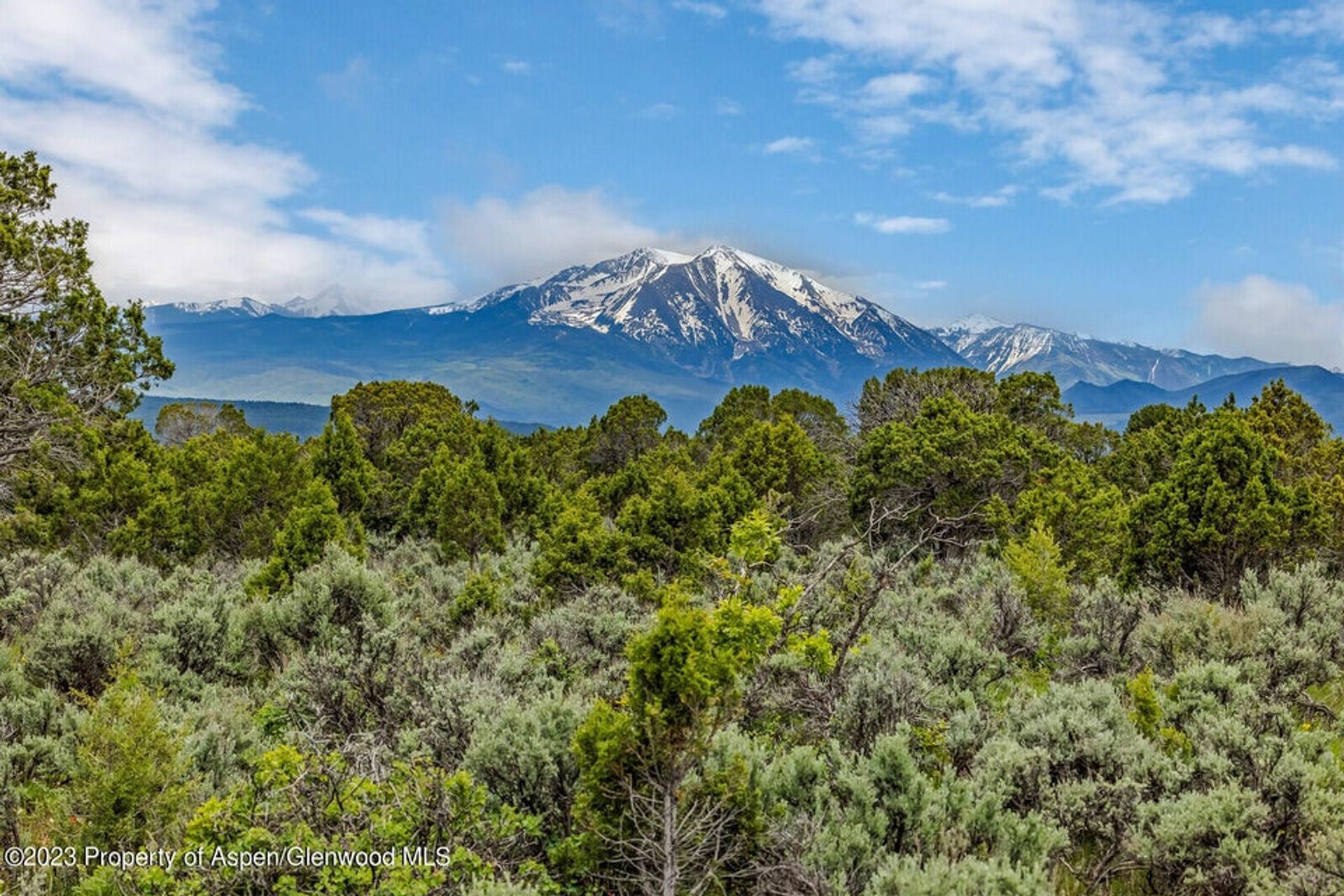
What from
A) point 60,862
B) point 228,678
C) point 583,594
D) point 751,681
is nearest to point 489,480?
point 583,594

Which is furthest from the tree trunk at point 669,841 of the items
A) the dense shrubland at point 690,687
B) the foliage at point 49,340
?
the foliage at point 49,340

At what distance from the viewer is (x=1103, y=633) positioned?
898 cm

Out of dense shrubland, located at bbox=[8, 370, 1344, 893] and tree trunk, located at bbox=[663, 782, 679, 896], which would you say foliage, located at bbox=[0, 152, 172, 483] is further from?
tree trunk, located at bbox=[663, 782, 679, 896]

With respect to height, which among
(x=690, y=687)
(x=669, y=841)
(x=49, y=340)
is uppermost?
(x=49, y=340)

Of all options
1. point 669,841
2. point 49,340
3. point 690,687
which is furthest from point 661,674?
point 49,340

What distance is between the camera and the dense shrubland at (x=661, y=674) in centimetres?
396

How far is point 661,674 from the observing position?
3.74 meters

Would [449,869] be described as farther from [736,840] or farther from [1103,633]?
[1103,633]

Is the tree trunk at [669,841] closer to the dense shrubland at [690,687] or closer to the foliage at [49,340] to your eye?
the dense shrubland at [690,687]

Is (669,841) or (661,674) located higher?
(661,674)

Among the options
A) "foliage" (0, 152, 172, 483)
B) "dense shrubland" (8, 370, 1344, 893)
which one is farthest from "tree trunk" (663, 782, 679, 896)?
"foliage" (0, 152, 172, 483)

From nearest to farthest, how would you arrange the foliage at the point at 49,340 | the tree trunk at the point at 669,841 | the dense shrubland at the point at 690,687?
the tree trunk at the point at 669,841 → the dense shrubland at the point at 690,687 → the foliage at the point at 49,340

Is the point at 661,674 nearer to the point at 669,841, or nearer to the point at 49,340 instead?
the point at 669,841

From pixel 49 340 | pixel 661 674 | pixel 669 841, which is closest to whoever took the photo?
pixel 669 841
